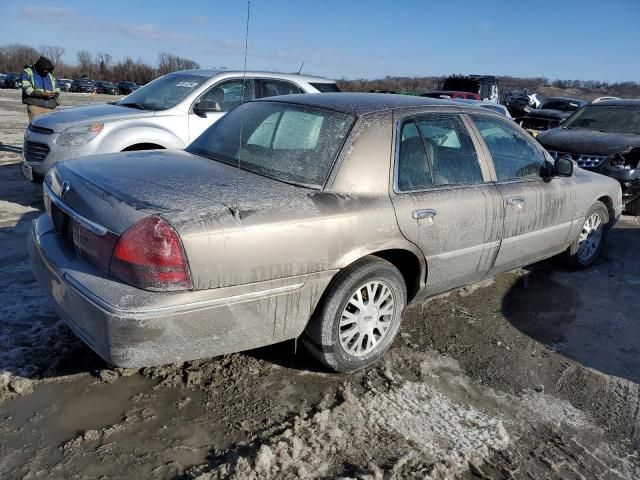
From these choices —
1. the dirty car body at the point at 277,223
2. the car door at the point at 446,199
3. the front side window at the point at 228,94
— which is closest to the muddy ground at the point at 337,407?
the dirty car body at the point at 277,223

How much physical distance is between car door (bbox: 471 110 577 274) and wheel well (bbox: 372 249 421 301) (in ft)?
2.91

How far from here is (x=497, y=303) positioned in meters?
4.52

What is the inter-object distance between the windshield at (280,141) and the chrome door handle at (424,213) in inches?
24.9

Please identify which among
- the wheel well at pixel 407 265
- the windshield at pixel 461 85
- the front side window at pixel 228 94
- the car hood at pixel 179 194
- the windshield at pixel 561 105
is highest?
the windshield at pixel 461 85

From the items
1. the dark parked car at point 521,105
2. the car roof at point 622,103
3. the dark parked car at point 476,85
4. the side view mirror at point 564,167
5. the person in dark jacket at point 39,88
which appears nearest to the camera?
the side view mirror at point 564,167

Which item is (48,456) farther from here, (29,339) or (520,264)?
(520,264)

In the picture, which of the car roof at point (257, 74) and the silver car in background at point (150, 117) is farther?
the car roof at point (257, 74)

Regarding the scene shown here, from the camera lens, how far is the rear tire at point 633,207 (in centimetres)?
780

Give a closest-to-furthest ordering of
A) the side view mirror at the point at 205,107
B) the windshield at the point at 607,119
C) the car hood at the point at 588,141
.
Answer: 1. the side view mirror at the point at 205,107
2. the car hood at the point at 588,141
3. the windshield at the point at 607,119

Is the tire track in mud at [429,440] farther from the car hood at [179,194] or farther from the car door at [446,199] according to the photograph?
the car hood at [179,194]

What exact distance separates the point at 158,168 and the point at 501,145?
2.62m

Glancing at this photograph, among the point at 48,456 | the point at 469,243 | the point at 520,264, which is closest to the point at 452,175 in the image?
the point at 469,243

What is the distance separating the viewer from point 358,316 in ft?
10.4

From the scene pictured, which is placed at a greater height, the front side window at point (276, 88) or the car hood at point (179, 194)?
the front side window at point (276, 88)
